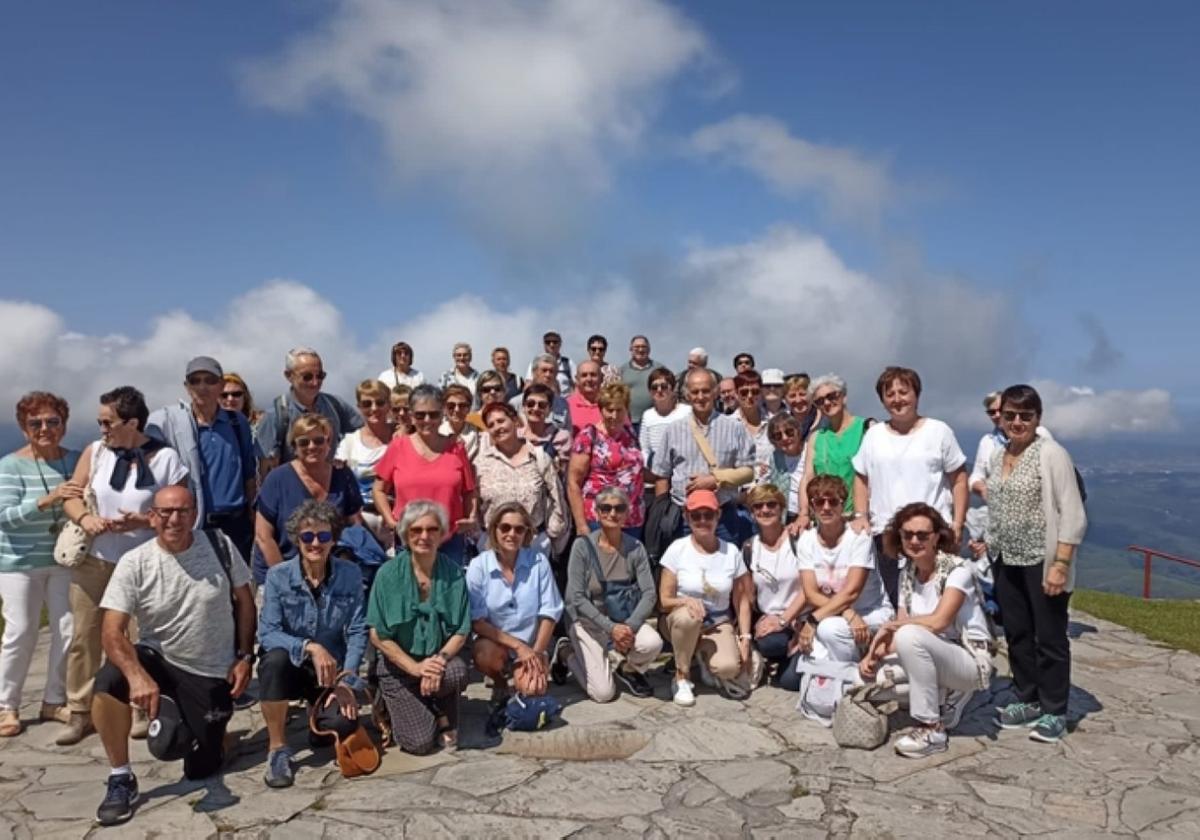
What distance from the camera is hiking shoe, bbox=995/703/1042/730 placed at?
19.7 ft

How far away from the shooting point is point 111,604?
16.3 feet

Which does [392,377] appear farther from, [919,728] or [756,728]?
[919,728]

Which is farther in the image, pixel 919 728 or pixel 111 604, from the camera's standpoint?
pixel 919 728

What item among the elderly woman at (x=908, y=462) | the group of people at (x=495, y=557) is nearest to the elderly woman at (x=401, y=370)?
the group of people at (x=495, y=557)

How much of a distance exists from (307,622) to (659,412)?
3.77m

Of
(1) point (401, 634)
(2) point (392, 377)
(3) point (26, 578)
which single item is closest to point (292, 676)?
(1) point (401, 634)

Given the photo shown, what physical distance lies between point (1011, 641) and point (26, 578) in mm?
7332

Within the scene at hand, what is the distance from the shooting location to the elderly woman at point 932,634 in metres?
5.55

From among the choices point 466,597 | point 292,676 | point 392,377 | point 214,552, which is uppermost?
point 392,377

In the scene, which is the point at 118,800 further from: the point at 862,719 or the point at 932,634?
the point at 932,634

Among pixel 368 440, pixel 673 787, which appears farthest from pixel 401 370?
pixel 673 787

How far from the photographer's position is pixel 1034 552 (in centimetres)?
573

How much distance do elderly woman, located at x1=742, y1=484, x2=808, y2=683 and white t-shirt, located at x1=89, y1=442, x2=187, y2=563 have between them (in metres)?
4.55

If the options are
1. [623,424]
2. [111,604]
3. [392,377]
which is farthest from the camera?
[392,377]
